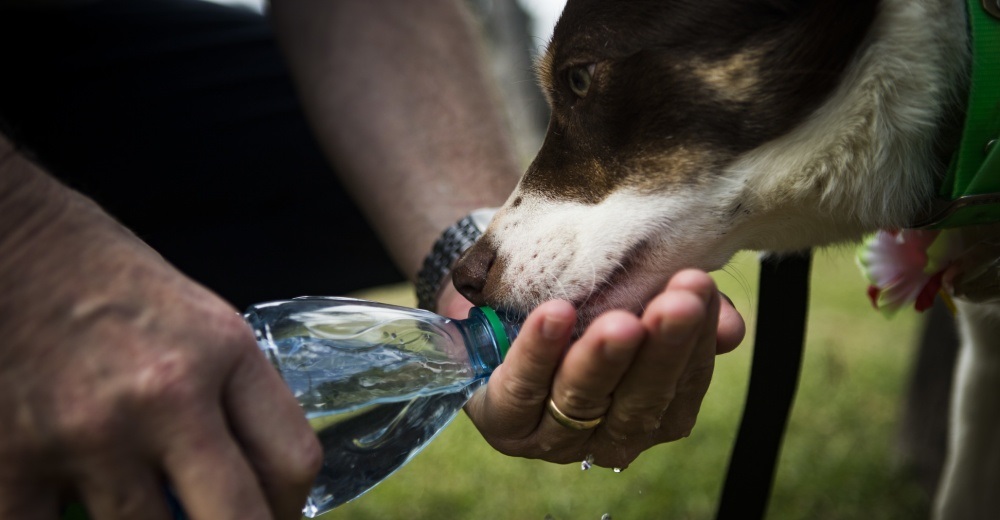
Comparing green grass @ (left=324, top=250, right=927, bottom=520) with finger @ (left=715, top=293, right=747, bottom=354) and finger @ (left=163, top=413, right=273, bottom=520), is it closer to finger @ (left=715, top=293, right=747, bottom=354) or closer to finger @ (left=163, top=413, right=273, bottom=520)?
finger @ (left=715, top=293, right=747, bottom=354)

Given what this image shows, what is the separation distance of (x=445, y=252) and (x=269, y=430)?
0.98 m

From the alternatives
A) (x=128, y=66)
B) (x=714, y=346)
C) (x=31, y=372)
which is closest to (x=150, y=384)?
(x=31, y=372)

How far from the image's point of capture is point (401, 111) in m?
2.19

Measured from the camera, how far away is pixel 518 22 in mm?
13453

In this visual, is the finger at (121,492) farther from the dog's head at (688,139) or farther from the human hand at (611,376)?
the dog's head at (688,139)

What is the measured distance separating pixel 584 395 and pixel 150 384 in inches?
23.1

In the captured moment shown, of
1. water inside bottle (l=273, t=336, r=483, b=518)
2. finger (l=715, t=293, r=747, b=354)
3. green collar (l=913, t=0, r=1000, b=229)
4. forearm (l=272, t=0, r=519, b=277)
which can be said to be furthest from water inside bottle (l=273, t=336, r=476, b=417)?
green collar (l=913, t=0, r=1000, b=229)

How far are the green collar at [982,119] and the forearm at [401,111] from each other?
3.47ft

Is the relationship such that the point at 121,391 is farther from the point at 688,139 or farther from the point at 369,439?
the point at 688,139

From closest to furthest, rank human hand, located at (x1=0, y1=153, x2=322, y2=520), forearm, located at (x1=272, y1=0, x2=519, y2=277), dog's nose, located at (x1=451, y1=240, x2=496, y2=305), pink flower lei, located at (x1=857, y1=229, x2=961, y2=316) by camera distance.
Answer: human hand, located at (x1=0, y1=153, x2=322, y2=520)
dog's nose, located at (x1=451, y1=240, x2=496, y2=305)
pink flower lei, located at (x1=857, y1=229, x2=961, y2=316)
forearm, located at (x1=272, y1=0, x2=519, y2=277)

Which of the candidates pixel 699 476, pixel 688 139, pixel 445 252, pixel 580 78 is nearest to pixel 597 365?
pixel 688 139

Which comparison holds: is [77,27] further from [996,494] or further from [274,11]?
[996,494]

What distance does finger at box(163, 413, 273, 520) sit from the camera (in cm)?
86

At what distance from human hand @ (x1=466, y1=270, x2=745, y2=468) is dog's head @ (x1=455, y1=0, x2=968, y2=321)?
180mm
